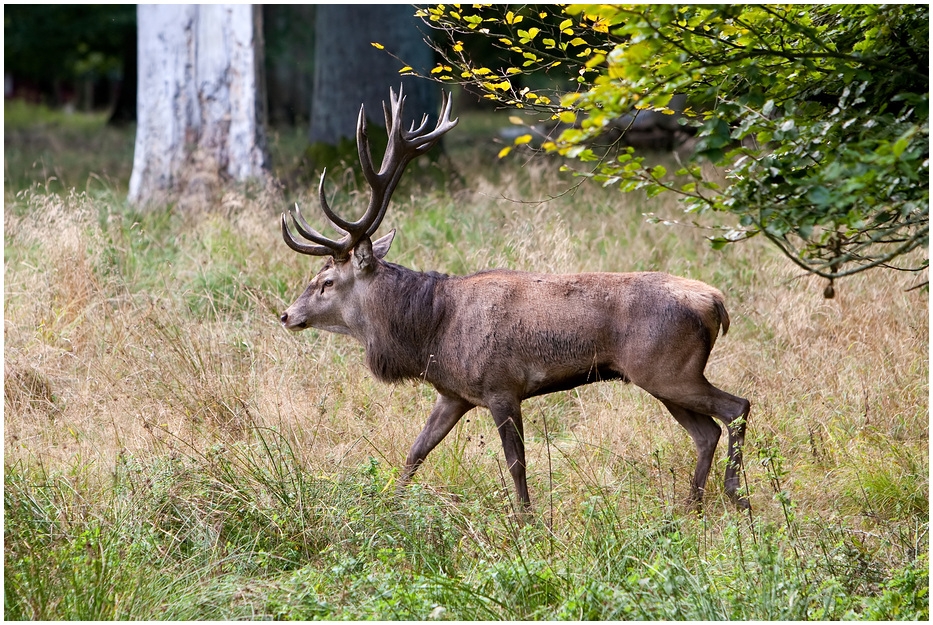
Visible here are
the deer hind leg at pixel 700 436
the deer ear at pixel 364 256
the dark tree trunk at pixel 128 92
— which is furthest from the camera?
the dark tree trunk at pixel 128 92

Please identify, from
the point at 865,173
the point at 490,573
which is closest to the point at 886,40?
the point at 865,173

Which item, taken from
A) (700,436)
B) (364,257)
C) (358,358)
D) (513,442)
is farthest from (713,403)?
(358,358)

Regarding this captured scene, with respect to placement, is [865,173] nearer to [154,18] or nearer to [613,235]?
[613,235]

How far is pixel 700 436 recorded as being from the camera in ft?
18.6

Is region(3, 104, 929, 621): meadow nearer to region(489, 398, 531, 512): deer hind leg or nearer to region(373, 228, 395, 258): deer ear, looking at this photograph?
region(489, 398, 531, 512): deer hind leg

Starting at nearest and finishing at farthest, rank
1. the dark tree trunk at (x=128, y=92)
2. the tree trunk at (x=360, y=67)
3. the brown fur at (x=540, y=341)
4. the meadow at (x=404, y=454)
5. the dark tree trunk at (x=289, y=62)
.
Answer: the meadow at (x=404, y=454)
the brown fur at (x=540, y=341)
the tree trunk at (x=360, y=67)
the dark tree trunk at (x=128, y=92)
the dark tree trunk at (x=289, y=62)

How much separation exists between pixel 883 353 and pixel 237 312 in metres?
4.73

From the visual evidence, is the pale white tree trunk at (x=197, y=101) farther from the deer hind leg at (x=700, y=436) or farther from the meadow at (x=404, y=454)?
the deer hind leg at (x=700, y=436)

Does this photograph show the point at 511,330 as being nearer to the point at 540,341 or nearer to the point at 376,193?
the point at 540,341

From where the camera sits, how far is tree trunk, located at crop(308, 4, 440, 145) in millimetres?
13391

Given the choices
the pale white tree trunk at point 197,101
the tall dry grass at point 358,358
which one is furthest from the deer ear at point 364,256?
the pale white tree trunk at point 197,101

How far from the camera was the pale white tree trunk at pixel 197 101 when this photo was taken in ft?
36.3

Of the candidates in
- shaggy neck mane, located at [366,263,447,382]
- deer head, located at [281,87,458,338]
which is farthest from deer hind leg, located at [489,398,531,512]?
deer head, located at [281,87,458,338]

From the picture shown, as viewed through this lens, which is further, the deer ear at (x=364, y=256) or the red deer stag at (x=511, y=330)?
the deer ear at (x=364, y=256)
